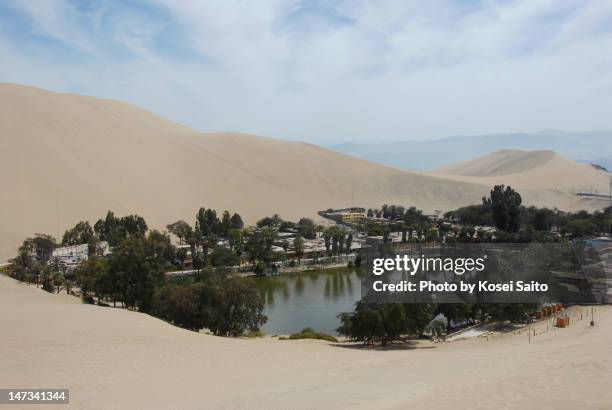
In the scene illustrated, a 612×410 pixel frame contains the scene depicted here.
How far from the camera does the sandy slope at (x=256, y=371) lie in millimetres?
9180

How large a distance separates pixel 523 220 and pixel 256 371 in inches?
2175

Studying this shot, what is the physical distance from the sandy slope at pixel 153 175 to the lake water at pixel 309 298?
22448 millimetres

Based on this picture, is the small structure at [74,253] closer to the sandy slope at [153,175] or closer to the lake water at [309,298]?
the sandy slope at [153,175]

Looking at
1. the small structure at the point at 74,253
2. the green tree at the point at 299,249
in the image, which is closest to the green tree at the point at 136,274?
the small structure at the point at 74,253

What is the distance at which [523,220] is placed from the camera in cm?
6188

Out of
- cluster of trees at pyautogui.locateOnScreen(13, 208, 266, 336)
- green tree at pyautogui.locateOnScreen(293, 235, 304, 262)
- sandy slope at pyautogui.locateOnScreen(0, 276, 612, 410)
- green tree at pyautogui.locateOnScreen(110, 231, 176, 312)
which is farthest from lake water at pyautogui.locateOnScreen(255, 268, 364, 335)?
sandy slope at pyautogui.locateOnScreen(0, 276, 612, 410)

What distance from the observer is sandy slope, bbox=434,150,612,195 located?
359ft

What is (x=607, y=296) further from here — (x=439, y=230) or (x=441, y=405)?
(x=439, y=230)

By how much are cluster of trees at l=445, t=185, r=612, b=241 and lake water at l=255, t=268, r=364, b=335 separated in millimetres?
18304

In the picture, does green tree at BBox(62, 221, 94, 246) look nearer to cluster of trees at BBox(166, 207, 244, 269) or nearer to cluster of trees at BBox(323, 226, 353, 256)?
cluster of trees at BBox(166, 207, 244, 269)

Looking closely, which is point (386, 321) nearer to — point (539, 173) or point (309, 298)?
point (309, 298)

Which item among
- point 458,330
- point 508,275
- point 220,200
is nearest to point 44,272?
point 458,330

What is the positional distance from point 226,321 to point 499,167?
134 m

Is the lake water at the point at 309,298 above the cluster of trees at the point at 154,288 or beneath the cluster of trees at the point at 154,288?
beneath
